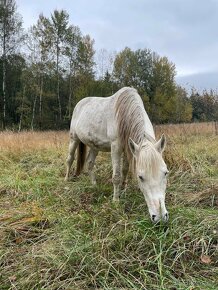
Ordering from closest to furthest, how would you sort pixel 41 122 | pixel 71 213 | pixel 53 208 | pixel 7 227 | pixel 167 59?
1. pixel 7 227
2. pixel 71 213
3. pixel 53 208
4. pixel 41 122
5. pixel 167 59

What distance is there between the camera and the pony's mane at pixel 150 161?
124 inches

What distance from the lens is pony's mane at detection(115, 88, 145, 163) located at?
3898 millimetres

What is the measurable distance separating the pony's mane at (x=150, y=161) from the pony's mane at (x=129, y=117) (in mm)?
477

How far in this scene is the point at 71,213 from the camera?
367 cm

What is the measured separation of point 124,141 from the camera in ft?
13.6

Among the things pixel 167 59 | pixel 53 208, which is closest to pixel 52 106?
pixel 167 59

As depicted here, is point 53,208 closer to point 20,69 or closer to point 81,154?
point 81,154

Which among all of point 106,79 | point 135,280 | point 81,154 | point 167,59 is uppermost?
point 167,59

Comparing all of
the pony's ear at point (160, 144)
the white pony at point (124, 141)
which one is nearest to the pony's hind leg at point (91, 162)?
the white pony at point (124, 141)

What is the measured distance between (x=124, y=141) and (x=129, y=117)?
0.99 feet

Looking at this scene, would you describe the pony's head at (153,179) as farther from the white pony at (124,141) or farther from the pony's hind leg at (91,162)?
the pony's hind leg at (91,162)

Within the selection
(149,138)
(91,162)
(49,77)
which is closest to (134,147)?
(149,138)

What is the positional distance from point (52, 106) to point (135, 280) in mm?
24928

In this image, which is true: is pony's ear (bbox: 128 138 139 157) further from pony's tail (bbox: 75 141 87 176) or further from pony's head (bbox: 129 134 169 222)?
pony's tail (bbox: 75 141 87 176)
